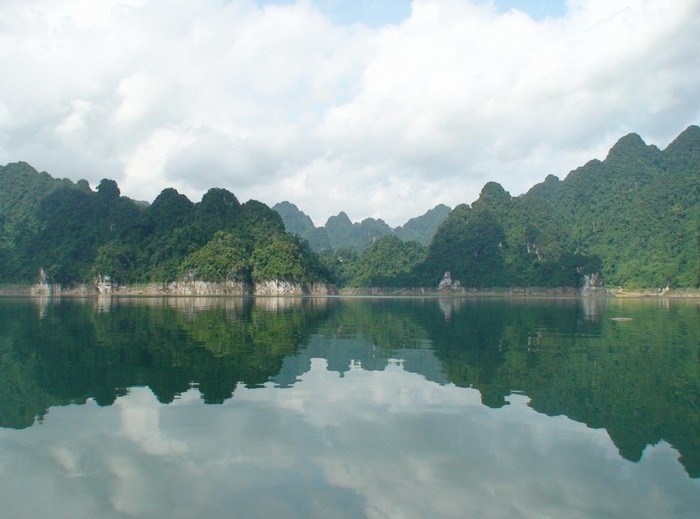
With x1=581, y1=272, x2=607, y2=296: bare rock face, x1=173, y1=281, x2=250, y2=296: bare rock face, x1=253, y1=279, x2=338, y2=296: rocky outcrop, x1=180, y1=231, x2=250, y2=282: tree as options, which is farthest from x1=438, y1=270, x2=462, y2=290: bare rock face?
x1=173, y1=281, x2=250, y2=296: bare rock face

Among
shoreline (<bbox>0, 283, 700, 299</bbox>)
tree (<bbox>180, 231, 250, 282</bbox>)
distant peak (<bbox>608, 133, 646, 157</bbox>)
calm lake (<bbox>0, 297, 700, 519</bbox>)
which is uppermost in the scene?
distant peak (<bbox>608, 133, 646, 157</bbox>)

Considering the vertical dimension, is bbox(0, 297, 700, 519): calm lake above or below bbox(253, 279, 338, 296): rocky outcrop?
below

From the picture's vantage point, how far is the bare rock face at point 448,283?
148250mm

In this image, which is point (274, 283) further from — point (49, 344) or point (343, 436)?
point (343, 436)

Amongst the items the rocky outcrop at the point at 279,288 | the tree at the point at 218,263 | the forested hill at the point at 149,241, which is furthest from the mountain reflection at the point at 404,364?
Answer: the forested hill at the point at 149,241

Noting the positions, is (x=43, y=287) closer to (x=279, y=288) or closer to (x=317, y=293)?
(x=279, y=288)

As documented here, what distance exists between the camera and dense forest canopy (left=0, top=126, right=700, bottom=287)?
403 ft

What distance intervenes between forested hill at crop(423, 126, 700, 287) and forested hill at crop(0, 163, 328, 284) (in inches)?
1699

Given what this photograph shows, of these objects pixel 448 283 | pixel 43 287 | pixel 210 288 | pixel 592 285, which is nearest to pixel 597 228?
pixel 592 285

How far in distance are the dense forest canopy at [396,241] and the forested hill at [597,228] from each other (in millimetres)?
320

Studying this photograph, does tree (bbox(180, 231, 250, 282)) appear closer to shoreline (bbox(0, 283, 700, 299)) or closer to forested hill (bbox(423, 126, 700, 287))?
shoreline (bbox(0, 283, 700, 299))

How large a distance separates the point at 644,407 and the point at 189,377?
1195 cm

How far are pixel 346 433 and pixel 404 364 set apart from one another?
9.45 meters

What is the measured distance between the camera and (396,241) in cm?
17088
